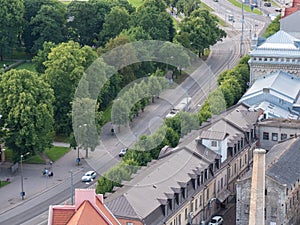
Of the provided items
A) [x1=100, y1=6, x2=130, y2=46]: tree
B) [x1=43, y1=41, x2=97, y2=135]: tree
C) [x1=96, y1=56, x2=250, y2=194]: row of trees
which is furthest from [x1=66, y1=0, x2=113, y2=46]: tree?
[x1=96, y1=56, x2=250, y2=194]: row of trees

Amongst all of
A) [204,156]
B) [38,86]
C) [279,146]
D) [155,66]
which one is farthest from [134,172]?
[155,66]

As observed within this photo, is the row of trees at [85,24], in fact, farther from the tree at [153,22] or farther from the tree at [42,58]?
the tree at [42,58]

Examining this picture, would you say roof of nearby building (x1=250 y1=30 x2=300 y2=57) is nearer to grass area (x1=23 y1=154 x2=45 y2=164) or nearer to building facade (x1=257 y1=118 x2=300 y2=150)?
building facade (x1=257 y1=118 x2=300 y2=150)

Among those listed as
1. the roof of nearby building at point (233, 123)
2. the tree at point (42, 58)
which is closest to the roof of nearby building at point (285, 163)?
the roof of nearby building at point (233, 123)

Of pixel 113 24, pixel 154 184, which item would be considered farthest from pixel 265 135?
pixel 113 24

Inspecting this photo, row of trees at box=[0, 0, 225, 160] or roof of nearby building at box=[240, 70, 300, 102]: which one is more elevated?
roof of nearby building at box=[240, 70, 300, 102]

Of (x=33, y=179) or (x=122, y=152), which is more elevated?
(x=122, y=152)

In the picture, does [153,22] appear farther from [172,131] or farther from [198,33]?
[172,131]
